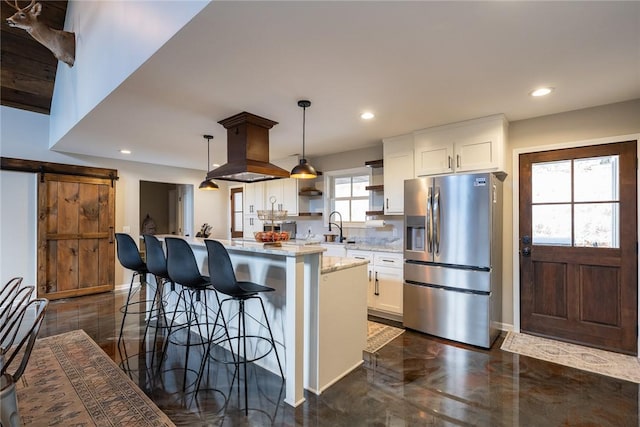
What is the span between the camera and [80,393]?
2.32 meters

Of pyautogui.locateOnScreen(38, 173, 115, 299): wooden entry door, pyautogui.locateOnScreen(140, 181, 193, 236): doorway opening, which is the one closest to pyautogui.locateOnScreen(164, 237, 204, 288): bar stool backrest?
pyautogui.locateOnScreen(38, 173, 115, 299): wooden entry door

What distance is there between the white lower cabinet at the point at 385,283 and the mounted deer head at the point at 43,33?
4.42 m

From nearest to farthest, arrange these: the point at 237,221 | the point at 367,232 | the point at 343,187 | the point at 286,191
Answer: the point at 367,232 < the point at 343,187 < the point at 286,191 < the point at 237,221

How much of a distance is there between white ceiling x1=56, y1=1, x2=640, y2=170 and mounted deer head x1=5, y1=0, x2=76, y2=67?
1.01 m

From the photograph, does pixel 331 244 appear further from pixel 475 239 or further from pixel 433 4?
pixel 433 4

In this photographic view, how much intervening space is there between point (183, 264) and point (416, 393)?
2085mm

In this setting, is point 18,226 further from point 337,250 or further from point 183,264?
point 337,250

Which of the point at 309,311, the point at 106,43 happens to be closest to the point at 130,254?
the point at 106,43

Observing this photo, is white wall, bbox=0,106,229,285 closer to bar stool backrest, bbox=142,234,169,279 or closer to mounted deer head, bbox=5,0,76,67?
mounted deer head, bbox=5,0,76,67

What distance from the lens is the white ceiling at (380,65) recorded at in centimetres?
171

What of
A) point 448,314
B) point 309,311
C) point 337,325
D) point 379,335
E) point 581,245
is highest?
point 581,245

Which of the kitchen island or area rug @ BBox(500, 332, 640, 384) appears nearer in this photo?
the kitchen island

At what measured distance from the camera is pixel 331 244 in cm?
458

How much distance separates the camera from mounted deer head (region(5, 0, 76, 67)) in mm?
3254
